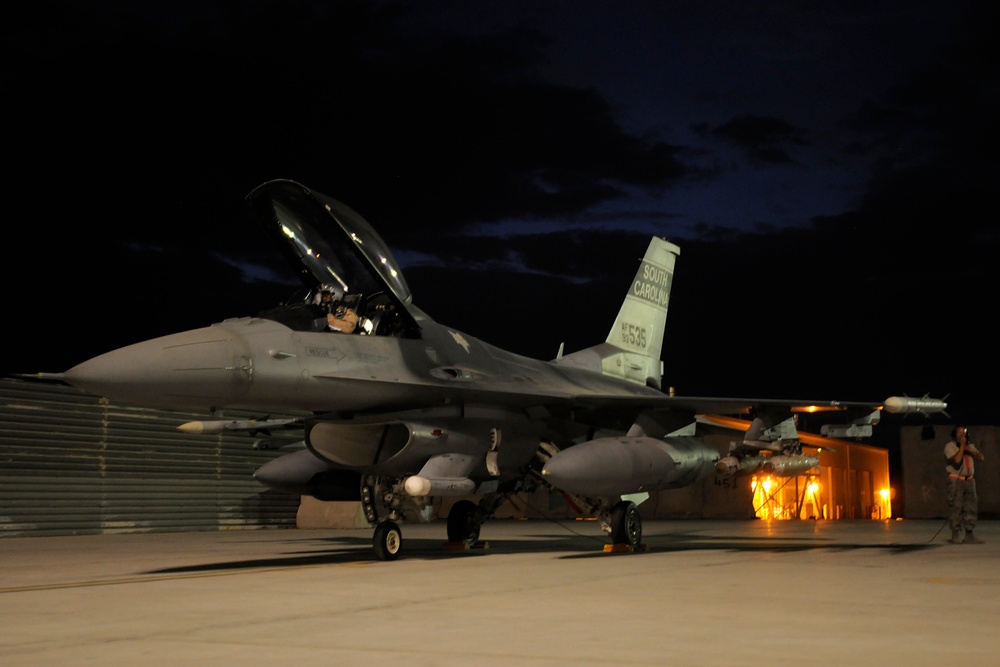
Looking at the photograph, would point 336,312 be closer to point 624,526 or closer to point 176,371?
point 176,371

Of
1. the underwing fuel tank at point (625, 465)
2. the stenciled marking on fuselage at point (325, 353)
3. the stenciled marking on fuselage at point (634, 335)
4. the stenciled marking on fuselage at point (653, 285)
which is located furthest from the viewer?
the stenciled marking on fuselage at point (653, 285)

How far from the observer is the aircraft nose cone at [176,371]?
8.65 meters

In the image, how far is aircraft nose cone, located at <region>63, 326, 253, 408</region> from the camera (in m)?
8.65

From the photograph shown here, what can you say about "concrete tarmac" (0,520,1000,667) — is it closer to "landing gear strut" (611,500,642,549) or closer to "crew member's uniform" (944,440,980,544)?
"landing gear strut" (611,500,642,549)

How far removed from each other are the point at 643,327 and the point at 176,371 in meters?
9.13

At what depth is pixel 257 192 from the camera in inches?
433

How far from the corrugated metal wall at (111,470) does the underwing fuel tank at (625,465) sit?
36.5ft

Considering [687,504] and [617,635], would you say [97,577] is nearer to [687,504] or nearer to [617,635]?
[617,635]

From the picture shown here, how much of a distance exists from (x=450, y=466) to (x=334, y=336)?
6.47 ft

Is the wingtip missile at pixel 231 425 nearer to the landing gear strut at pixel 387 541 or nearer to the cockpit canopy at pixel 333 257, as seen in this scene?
the landing gear strut at pixel 387 541

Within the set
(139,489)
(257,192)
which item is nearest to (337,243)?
(257,192)

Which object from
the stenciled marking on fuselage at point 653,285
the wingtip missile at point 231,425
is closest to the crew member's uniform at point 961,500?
the stenciled marking on fuselage at point 653,285

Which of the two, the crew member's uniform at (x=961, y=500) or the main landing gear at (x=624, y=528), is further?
the crew member's uniform at (x=961, y=500)

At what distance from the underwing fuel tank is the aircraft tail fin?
2.73m
